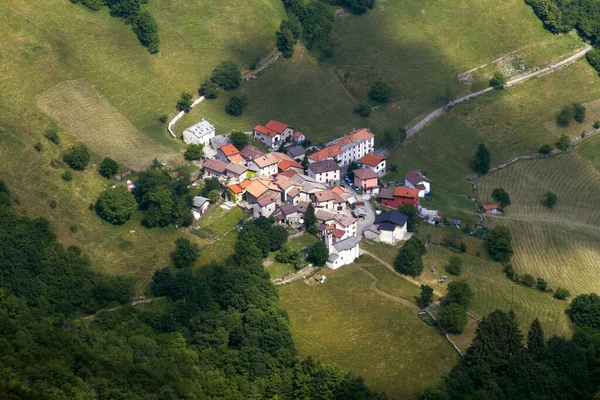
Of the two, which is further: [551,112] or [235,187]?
[551,112]

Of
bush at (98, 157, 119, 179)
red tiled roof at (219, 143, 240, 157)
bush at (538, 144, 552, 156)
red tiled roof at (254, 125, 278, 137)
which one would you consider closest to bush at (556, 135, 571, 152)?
bush at (538, 144, 552, 156)

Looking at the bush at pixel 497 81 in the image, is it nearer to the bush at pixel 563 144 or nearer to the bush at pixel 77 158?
the bush at pixel 563 144

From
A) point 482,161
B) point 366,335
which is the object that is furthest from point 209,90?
point 366,335

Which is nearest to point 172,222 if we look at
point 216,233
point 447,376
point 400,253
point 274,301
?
point 216,233

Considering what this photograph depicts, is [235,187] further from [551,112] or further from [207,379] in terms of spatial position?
[551,112]

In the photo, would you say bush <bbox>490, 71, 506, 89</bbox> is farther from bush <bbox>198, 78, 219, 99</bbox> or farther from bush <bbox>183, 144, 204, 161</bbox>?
bush <bbox>183, 144, 204, 161</bbox>

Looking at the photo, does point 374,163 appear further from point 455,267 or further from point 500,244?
point 455,267
